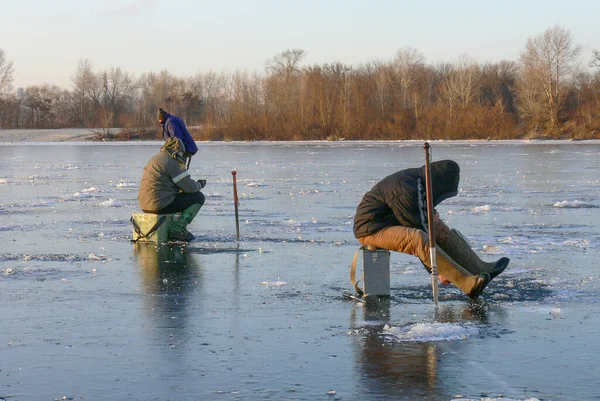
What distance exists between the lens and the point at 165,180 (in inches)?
542

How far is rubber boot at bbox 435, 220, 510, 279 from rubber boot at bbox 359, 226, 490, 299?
115mm

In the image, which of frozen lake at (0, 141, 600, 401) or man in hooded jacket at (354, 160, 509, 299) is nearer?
frozen lake at (0, 141, 600, 401)

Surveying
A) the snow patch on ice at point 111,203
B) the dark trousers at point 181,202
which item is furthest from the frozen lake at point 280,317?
the snow patch on ice at point 111,203

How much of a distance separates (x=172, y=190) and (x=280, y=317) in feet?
18.9

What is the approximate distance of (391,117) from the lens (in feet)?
276

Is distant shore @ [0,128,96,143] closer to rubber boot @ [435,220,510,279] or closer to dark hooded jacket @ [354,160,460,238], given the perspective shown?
dark hooded jacket @ [354,160,460,238]

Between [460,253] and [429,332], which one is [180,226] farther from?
[429,332]

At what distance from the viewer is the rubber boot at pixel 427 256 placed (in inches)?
350

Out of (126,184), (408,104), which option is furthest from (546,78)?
(126,184)

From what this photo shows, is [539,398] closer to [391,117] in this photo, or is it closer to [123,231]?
[123,231]

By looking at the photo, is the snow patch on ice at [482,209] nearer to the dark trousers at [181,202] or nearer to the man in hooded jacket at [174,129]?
the man in hooded jacket at [174,129]

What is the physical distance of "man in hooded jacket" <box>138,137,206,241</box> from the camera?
44.8 ft

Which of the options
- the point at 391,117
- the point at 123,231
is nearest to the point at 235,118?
the point at 391,117

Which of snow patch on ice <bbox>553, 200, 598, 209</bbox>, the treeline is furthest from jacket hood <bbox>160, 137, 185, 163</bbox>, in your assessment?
the treeline
